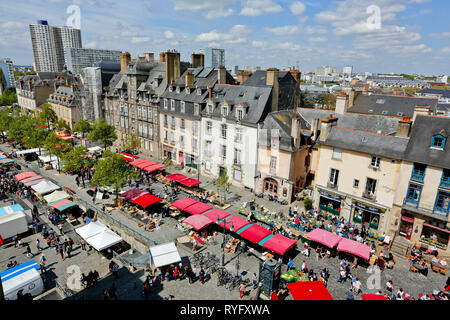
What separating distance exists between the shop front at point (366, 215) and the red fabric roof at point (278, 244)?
32.3ft

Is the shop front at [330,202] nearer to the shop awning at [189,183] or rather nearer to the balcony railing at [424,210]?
the balcony railing at [424,210]

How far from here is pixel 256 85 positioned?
36938 millimetres

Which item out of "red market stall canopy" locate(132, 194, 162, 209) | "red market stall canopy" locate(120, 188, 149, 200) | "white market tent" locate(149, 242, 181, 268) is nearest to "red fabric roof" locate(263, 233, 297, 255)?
"white market tent" locate(149, 242, 181, 268)

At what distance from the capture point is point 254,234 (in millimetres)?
24156

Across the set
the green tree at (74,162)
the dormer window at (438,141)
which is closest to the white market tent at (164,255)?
the green tree at (74,162)

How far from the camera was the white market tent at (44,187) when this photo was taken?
110 ft

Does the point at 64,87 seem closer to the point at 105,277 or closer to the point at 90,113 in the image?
the point at 90,113

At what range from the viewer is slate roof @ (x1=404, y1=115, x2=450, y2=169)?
23.4 m

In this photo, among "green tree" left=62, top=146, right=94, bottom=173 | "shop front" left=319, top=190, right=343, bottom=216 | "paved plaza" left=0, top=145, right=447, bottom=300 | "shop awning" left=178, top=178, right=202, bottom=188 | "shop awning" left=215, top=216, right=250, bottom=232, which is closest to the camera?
"paved plaza" left=0, top=145, right=447, bottom=300

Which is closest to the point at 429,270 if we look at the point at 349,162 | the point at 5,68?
the point at 349,162

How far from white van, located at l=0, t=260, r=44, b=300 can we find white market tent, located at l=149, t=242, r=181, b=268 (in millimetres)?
7892

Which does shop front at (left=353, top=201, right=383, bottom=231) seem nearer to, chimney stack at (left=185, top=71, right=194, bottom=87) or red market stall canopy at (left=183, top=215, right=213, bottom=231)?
red market stall canopy at (left=183, top=215, right=213, bottom=231)

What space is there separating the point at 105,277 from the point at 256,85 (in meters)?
28.0

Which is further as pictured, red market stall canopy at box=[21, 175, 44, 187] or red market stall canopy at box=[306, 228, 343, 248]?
red market stall canopy at box=[21, 175, 44, 187]
